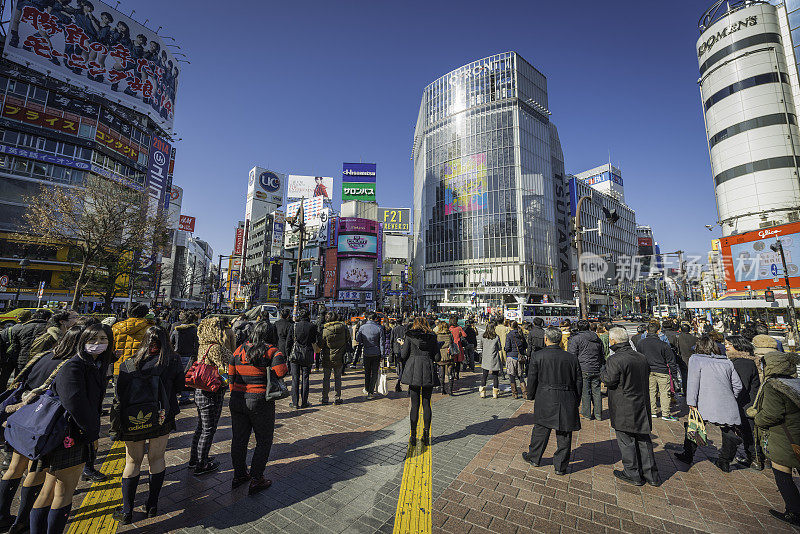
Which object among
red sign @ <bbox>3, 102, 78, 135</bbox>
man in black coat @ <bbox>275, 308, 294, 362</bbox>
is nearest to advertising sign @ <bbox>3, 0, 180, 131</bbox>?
Result: red sign @ <bbox>3, 102, 78, 135</bbox>

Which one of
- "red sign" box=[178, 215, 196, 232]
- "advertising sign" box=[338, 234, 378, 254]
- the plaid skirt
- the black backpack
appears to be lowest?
the plaid skirt

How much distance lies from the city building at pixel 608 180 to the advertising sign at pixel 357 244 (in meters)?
83.3

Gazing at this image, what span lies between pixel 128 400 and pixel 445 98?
2914 inches

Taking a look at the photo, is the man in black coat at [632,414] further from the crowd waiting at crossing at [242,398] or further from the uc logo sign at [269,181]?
the uc logo sign at [269,181]

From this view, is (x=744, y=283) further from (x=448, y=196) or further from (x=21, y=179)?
(x=21, y=179)

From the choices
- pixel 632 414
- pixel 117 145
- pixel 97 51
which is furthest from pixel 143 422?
pixel 97 51

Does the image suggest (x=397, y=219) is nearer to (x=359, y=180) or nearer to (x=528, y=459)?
(x=359, y=180)

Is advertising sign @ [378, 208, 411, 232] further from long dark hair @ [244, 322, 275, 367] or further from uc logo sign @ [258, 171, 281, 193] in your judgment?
long dark hair @ [244, 322, 275, 367]

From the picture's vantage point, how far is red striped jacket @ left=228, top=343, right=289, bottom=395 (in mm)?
3679

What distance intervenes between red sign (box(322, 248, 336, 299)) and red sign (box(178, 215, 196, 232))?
30.4 meters

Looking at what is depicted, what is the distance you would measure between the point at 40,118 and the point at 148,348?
160ft

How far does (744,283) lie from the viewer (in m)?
31.1

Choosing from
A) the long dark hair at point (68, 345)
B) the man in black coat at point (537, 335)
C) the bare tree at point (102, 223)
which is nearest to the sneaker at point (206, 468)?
the long dark hair at point (68, 345)

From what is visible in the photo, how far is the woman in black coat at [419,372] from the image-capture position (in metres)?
5.14
